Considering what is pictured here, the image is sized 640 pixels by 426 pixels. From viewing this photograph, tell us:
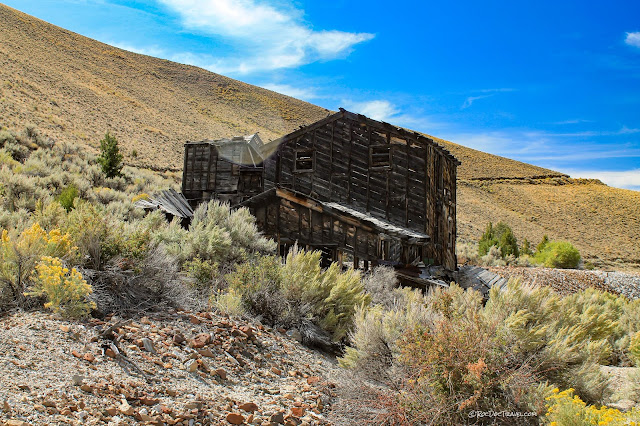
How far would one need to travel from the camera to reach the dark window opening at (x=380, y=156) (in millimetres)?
18328

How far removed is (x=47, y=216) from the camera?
770cm

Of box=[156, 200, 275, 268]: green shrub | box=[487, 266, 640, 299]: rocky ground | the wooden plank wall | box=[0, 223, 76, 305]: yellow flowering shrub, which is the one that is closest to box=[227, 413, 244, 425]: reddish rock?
box=[0, 223, 76, 305]: yellow flowering shrub

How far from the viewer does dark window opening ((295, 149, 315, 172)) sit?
64.3 feet

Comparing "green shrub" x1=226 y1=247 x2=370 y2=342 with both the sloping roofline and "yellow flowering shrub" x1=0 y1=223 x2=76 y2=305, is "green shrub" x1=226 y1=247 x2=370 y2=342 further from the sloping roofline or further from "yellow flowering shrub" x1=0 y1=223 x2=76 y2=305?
the sloping roofline

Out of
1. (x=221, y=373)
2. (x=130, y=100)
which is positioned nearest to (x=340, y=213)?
(x=221, y=373)

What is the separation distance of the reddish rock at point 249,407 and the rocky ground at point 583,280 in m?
14.9

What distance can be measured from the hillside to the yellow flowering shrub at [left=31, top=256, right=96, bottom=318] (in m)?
26.8

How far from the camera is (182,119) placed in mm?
56625

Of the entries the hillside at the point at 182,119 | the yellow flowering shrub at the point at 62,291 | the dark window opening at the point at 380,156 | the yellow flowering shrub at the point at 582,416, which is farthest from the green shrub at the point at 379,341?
the hillside at the point at 182,119

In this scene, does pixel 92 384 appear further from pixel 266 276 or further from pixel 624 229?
pixel 624 229

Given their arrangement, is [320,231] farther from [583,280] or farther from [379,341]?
[583,280]

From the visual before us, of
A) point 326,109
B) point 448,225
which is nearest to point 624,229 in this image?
point 448,225

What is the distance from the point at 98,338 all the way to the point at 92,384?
0.90 metres

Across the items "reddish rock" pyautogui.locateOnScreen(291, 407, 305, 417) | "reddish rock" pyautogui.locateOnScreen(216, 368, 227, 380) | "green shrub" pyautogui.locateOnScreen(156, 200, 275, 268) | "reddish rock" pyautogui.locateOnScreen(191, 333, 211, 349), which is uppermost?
"green shrub" pyautogui.locateOnScreen(156, 200, 275, 268)
